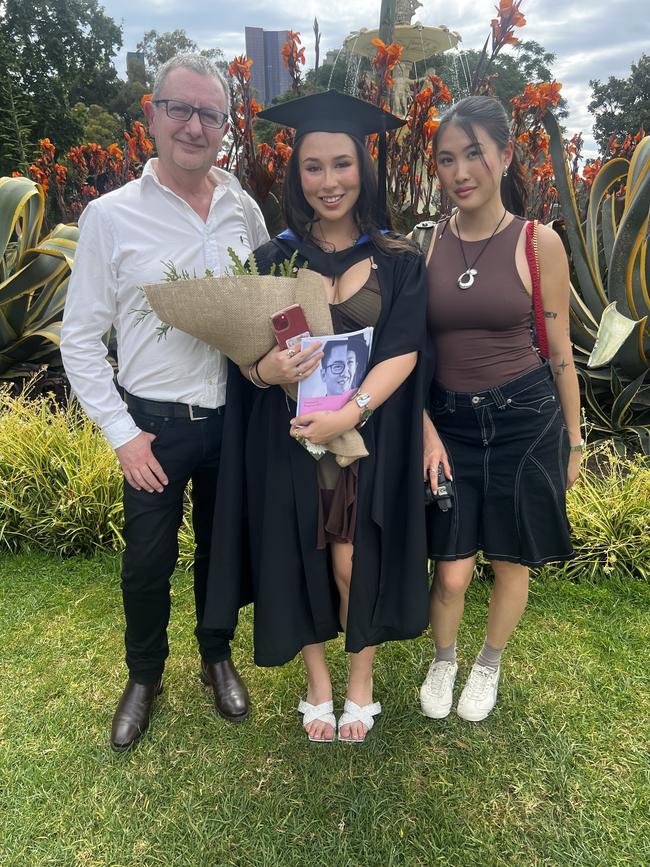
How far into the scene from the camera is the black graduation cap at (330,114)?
1.69 metres

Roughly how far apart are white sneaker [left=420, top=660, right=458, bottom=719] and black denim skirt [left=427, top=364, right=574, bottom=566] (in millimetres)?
539

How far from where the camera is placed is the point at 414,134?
3.52 metres

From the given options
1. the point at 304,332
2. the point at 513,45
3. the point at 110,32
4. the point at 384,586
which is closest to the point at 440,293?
the point at 304,332

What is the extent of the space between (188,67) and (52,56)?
2897cm

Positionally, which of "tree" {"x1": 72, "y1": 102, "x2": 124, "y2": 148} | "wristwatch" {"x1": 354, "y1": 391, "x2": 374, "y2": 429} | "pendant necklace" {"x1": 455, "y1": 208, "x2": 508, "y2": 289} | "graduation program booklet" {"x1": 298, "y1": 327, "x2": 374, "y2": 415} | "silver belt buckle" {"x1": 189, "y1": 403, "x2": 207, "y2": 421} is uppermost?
"tree" {"x1": 72, "y1": 102, "x2": 124, "y2": 148}

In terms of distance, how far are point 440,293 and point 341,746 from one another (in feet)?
5.37

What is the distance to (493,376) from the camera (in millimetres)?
1851

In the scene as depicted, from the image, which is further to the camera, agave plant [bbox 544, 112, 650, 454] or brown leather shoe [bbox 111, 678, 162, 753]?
agave plant [bbox 544, 112, 650, 454]

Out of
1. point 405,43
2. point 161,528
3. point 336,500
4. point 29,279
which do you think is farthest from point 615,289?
point 405,43

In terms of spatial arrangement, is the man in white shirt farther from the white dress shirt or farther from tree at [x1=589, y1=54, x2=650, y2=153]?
tree at [x1=589, y1=54, x2=650, y2=153]

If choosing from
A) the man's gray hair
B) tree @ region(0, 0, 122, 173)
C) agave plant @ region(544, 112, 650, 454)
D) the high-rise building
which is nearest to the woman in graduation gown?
the man's gray hair

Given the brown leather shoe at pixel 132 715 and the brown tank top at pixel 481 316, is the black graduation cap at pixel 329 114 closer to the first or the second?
the brown tank top at pixel 481 316

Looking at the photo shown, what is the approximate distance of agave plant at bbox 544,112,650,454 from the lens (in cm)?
330

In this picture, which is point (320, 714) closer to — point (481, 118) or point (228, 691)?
point (228, 691)
